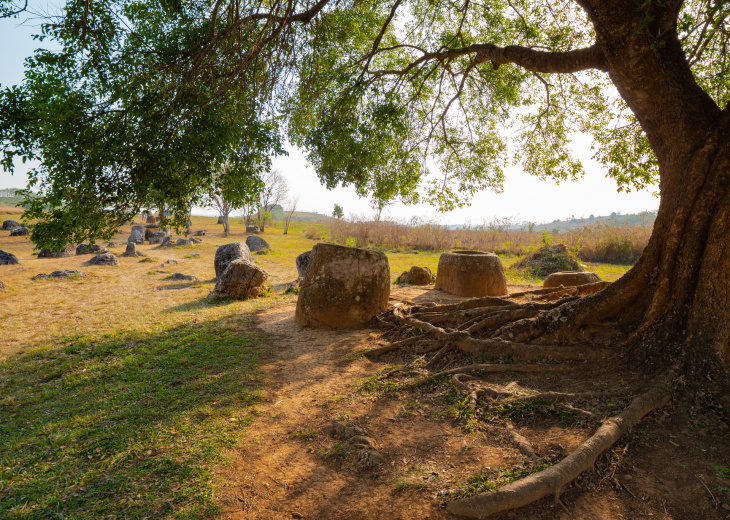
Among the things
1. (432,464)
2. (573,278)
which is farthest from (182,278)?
(432,464)

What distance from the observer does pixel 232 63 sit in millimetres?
6746

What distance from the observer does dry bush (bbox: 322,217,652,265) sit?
63.1 ft

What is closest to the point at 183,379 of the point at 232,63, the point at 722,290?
the point at 232,63

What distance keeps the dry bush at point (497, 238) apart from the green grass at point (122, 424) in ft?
50.2

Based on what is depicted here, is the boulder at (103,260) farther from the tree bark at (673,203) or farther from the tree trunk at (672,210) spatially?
the tree bark at (673,203)

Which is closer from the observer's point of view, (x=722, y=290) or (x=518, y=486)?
(x=518, y=486)

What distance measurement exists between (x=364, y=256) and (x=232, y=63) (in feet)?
13.6

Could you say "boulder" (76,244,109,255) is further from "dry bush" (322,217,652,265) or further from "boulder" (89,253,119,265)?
"dry bush" (322,217,652,265)

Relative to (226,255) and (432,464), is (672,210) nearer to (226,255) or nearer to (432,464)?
(432,464)

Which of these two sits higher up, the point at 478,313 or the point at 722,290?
the point at 722,290

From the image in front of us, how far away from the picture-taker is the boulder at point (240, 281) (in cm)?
1085

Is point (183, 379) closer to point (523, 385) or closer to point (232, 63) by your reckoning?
point (523, 385)

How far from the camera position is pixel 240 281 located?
430 inches

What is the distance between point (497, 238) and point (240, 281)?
56.2ft
